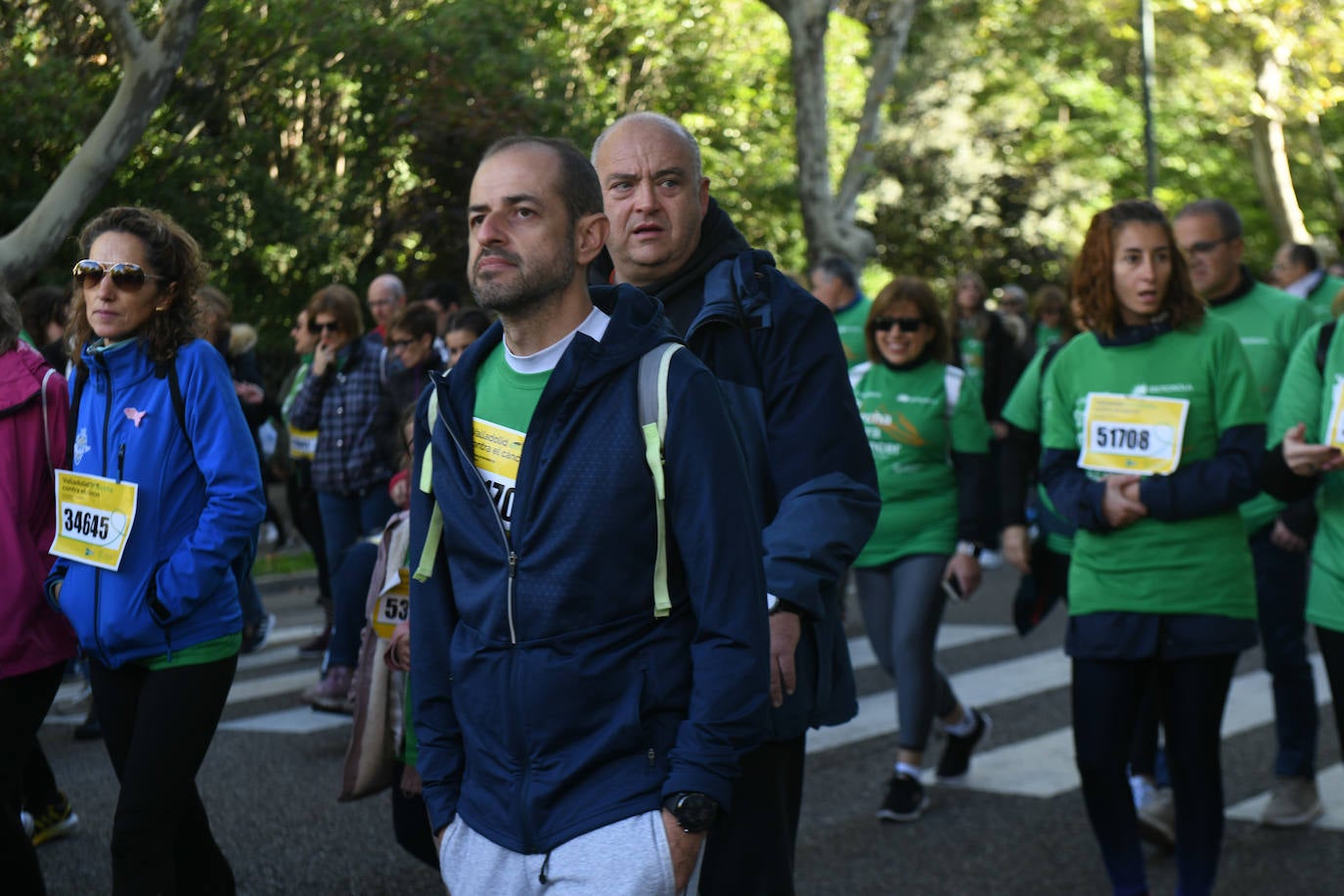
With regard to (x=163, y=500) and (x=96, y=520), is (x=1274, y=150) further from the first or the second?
(x=96, y=520)

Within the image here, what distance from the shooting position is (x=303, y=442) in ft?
31.2

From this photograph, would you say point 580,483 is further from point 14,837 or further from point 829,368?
point 14,837

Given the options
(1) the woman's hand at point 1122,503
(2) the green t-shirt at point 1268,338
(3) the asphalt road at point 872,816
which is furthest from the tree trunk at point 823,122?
(1) the woman's hand at point 1122,503

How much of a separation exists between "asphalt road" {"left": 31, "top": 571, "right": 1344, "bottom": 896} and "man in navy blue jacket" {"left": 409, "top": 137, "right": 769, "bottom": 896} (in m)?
1.95

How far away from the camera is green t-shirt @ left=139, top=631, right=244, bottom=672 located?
395 cm

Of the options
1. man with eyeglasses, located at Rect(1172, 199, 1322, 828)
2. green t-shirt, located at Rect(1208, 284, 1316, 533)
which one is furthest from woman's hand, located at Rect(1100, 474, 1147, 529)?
green t-shirt, located at Rect(1208, 284, 1316, 533)

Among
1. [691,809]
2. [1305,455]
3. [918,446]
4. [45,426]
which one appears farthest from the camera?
[918,446]

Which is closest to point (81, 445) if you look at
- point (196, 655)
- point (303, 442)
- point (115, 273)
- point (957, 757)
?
point (115, 273)

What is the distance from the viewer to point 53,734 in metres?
7.96

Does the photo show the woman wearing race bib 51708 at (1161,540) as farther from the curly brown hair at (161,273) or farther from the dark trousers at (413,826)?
the curly brown hair at (161,273)

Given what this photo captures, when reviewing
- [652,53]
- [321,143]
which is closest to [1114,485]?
[321,143]

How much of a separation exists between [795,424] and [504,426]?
785 mm

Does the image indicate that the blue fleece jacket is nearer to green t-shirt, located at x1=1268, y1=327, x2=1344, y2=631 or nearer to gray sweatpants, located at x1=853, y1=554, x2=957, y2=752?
green t-shirt, located at x1=1268, y1=327, x2=1344, y2=631

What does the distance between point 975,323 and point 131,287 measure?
1249cm
